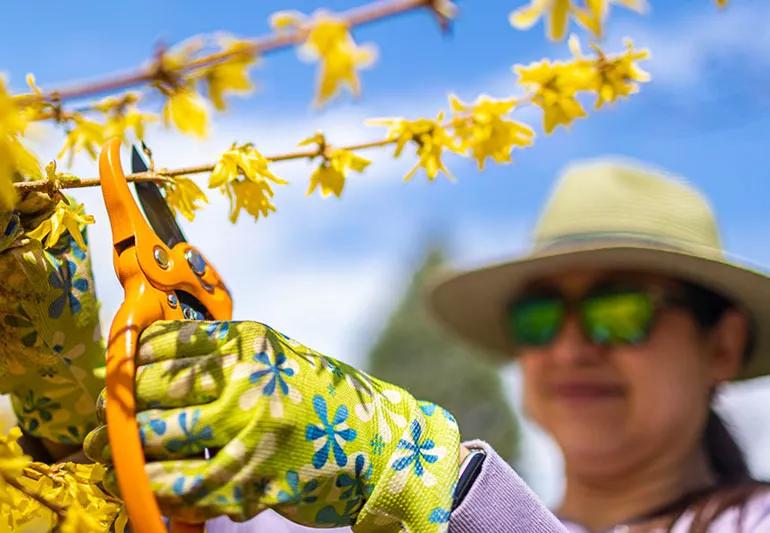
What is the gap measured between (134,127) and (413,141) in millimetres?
227

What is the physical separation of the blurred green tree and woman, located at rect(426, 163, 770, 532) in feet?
37.9

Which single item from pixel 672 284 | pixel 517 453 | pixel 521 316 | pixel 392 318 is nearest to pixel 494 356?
pixel 521 316

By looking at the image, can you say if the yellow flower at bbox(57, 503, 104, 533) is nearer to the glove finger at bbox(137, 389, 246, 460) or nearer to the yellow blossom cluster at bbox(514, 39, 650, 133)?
the glove finger at bbox(137, 389, 246, 460)

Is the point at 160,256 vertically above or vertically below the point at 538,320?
above

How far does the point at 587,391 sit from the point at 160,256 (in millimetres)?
1353

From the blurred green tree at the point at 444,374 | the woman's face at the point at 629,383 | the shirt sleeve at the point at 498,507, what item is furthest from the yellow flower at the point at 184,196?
the blurred green tree at the point at 444,374

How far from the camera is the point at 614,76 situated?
69 centimetres

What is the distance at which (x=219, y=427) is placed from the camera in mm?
525

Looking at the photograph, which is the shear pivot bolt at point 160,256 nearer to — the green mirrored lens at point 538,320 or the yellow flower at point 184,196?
the yellow flower at point 184,196

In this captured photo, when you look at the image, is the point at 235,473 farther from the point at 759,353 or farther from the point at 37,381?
the point at 759,353

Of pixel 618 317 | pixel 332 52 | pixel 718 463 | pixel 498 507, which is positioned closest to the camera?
pixel 332 52

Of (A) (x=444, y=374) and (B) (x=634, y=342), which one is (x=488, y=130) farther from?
(A) (x=444, y=374)

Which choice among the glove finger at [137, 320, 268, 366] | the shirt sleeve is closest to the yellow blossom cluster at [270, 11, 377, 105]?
the glove finger at [137, 320, 268, 366]

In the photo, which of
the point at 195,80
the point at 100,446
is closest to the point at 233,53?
the point at 195,80
